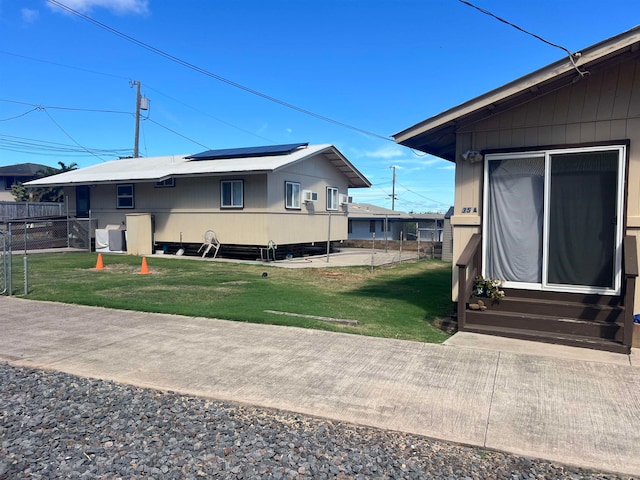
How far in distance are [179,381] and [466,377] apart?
2.91 m

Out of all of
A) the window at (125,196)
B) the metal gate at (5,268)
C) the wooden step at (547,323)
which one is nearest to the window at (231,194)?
the window at (125,196)

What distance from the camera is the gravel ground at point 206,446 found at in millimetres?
3105

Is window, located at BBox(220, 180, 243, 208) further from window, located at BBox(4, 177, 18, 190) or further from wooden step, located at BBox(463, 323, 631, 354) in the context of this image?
window, located at BBox(4, 177, 18, 190)

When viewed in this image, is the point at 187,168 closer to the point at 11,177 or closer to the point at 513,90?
the point at 513,90

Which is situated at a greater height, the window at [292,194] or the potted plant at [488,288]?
the window at [292,194]

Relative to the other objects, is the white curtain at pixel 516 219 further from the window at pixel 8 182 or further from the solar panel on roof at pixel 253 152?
the window at pixel 8 182

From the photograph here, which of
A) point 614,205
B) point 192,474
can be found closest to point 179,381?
point 192,474

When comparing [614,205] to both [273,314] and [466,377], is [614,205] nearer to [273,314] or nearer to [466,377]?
[466,377]

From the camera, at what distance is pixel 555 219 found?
6770 millimetres

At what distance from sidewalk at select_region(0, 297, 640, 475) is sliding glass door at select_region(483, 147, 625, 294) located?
132 centimetres

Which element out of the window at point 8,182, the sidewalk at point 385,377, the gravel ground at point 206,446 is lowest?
the gravel ground at point 206,446

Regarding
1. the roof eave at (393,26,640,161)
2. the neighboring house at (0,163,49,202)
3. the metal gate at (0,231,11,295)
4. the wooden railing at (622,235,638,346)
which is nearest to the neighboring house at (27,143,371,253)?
Answer: the metal gate at (0,231,11,295)

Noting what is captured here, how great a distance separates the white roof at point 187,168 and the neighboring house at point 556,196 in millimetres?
10105

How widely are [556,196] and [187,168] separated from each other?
1564 centimetres
